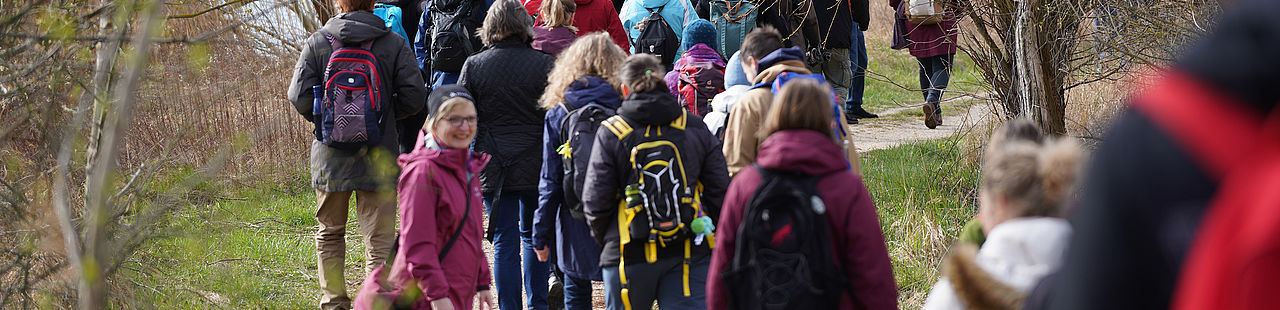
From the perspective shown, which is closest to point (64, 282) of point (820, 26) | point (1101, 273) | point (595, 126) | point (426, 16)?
point (595, 126)

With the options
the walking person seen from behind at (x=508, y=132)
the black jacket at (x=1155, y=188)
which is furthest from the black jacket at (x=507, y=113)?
the black jacket at (x=1155, y=188)

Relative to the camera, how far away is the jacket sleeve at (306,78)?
5.03 metres

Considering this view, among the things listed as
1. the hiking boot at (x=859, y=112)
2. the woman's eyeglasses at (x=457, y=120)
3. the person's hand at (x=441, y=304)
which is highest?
the woman's eyeglasses at (x=457, y=120)

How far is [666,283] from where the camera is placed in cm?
420

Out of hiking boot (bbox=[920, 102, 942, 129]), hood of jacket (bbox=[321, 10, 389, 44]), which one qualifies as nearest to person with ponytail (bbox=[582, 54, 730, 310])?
hood of jacket (bbox=[321, 10, 389, 44])

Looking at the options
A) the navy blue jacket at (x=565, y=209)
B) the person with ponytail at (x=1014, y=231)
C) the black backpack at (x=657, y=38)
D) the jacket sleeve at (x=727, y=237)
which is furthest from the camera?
the black backpack at (x=657, y=38)

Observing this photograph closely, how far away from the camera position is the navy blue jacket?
469 cm

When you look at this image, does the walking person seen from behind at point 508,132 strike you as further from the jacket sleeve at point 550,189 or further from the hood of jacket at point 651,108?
the hood of jacket at point 651,108

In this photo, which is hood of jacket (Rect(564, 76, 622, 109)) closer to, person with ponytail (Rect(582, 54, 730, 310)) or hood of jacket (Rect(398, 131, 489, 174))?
person with ponytail (Rect(582, 54, 730, 310))

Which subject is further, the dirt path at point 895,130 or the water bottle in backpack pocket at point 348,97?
the dirt path at point 895,130

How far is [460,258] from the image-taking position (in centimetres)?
399

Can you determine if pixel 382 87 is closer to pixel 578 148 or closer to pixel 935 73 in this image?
pixel 578 148

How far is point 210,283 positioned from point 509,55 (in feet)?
5.58

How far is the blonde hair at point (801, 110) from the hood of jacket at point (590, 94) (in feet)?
4.66
